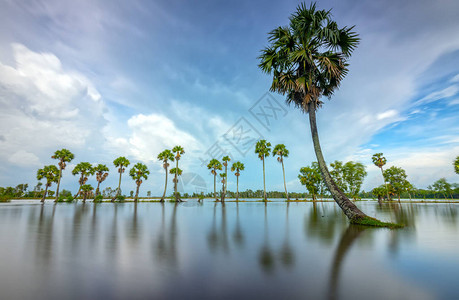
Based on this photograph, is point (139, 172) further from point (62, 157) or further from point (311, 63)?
point (311, 63)

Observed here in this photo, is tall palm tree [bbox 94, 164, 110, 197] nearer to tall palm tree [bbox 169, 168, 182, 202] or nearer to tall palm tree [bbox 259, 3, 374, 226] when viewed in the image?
tall palm tree [bbox 169, 168, 182, 202]

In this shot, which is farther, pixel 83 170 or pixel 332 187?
pixel 83 170

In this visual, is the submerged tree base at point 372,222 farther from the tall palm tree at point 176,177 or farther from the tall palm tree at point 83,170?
the tall palm tree at point 83,170

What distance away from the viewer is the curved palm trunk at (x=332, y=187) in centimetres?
1060

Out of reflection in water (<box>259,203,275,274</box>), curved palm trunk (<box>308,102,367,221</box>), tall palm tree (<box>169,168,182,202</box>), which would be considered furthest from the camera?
tall palm tree (<box>169,168,182,202</box>)

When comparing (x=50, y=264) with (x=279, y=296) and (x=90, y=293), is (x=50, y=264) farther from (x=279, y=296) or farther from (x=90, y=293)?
(x=279, y=296)

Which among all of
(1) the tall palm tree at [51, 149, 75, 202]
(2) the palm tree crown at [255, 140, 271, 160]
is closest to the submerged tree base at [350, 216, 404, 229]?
(2) the palm tree crown at [255, 140, 271, 160]

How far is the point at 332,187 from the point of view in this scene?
10914 millimetres

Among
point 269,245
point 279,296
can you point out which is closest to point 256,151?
point 269,245

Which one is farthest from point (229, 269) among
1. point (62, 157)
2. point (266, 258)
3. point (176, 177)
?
point (62, 157)

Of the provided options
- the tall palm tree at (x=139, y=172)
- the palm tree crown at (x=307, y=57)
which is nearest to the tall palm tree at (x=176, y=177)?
the tall palm tree at (x=139, y=172)

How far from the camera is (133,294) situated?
2.90 m

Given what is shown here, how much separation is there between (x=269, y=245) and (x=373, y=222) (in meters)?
7.00

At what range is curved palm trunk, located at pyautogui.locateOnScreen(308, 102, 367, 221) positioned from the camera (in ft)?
34.8
